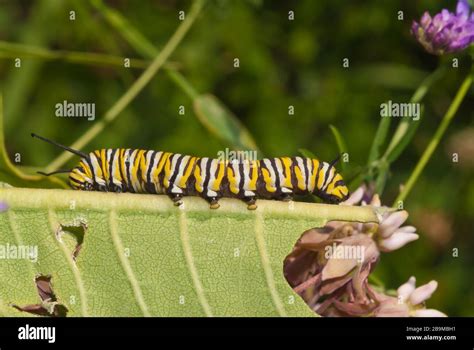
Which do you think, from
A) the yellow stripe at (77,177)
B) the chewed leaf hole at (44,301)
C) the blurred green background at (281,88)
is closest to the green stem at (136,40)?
the blurred green background at (281,88)

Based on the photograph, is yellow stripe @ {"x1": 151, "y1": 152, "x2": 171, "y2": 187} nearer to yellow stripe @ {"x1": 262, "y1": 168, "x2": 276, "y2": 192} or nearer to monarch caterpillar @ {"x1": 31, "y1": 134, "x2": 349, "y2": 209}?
monarch caterpillar @ {"x1": 31, "y1": 134, "x2": 349, "y2": 209}

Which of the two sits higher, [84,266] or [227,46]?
[227,46]

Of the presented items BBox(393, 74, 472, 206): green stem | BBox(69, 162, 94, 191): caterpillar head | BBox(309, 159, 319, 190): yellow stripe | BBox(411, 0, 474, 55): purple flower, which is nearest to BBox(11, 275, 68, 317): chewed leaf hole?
BBox(69, 162, 94, 191): caterpillar head

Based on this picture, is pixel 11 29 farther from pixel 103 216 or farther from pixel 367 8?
pixel 103 216

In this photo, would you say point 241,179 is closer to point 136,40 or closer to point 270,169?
point 270,169
